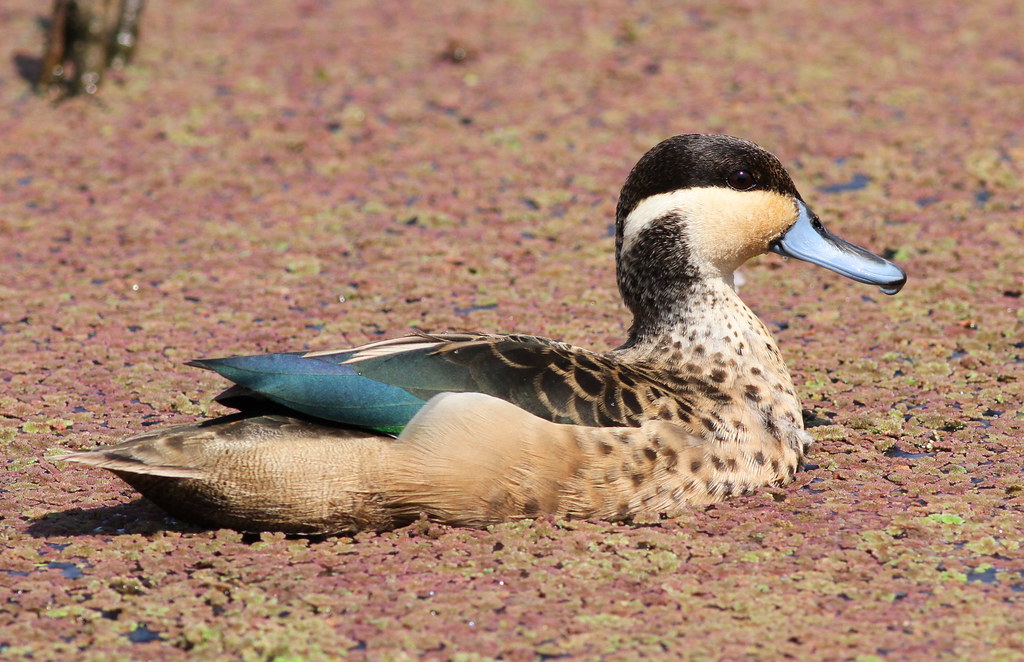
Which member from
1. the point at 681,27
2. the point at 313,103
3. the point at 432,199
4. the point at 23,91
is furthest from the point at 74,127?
the point at 681,27

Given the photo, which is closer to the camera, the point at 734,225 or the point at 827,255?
the point at 734,225

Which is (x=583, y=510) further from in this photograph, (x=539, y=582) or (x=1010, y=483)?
(x=1010, y=483)

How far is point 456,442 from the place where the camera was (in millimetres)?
4676

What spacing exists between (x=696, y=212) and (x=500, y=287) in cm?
214

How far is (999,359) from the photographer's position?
20.9 feet

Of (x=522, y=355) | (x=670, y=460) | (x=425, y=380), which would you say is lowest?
(x=670, y=460)

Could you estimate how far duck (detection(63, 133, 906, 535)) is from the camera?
15.3 ft

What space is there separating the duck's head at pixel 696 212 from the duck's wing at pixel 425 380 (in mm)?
591

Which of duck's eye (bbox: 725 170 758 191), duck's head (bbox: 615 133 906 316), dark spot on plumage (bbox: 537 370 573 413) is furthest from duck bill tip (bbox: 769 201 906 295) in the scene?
dark spot on plumage (bbox: 537 370 573 413)

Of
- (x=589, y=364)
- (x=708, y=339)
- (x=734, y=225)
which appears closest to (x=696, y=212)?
(x=734, y=225)

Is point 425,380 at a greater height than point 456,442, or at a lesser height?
greater

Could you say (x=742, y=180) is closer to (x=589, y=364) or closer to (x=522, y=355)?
(x=589, y=364)

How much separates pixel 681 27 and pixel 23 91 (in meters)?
5.06

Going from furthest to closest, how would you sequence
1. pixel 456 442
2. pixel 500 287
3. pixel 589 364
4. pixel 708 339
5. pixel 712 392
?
pixel 500 287, pixel 708 339, pixel 712 392, pixel 589 364, pixel 456 442
